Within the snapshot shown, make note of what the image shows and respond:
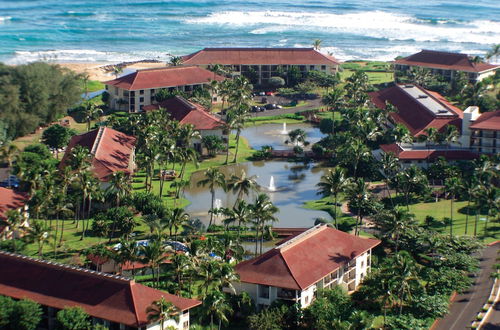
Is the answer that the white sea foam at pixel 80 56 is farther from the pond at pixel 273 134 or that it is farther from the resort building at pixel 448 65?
the pond at pixel 273 134

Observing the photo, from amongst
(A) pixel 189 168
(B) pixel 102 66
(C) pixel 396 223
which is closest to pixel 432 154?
(A) pixel 189 168

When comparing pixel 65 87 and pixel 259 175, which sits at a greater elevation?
pixel 65 87

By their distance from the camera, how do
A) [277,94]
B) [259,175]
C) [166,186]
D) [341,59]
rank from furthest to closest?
[341,59], [277,94], [259,175], [166,186]

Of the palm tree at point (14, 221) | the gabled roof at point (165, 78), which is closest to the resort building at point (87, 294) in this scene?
the palm tree at point (14, 221)

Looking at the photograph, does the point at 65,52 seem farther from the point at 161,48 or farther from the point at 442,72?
the point at 442,72

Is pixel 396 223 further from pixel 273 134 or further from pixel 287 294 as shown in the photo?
pixel 273 134

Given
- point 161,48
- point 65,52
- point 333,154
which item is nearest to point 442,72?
point 333,154

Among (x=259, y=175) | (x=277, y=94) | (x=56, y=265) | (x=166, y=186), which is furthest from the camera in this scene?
(x=277, y=94)
